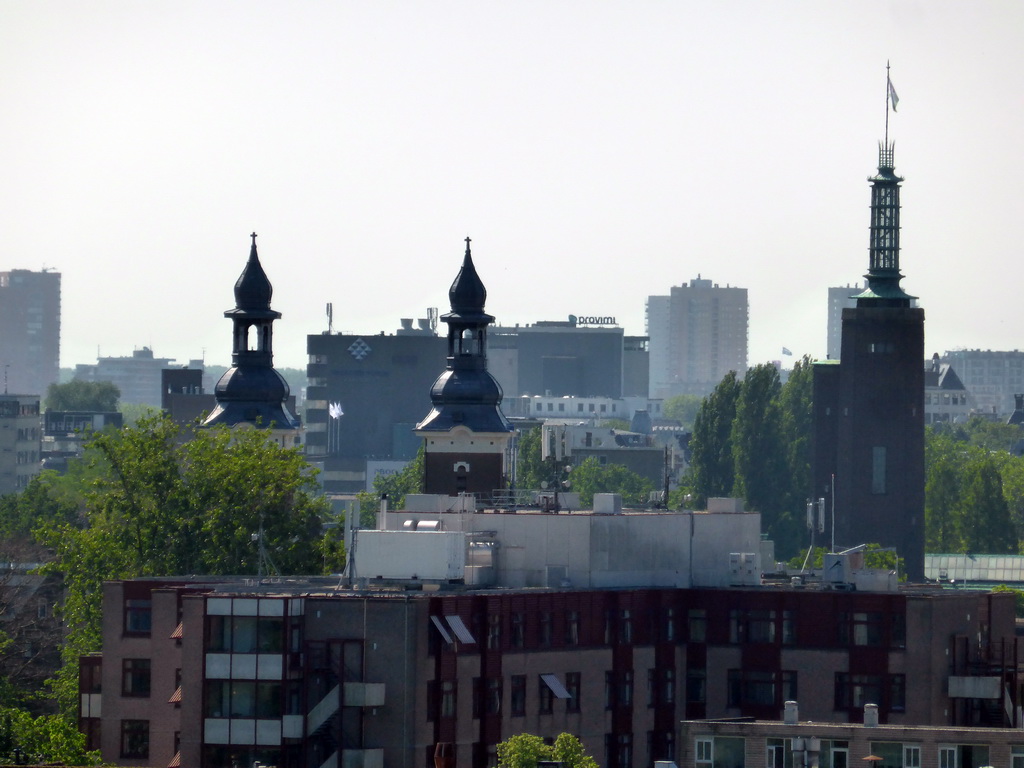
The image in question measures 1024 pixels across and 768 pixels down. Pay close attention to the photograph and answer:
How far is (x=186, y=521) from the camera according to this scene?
347 ft

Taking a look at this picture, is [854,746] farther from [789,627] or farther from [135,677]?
[135,677]

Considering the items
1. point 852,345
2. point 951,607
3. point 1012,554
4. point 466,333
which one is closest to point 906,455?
point 852,345

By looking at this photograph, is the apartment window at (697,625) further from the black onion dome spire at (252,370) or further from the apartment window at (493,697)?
the black onion dome spire at (252,370)

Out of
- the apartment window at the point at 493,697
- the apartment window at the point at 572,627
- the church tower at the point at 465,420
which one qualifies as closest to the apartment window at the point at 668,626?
the apartment window at the point at 572,627

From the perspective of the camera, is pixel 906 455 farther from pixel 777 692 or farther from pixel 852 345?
pixel 777 692

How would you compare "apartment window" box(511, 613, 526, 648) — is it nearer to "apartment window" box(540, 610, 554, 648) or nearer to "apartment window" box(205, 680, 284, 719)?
"apartment window" box(540, 610, 554, 648)

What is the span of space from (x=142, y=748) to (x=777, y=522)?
89.3 metres

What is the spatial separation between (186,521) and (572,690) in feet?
94.5

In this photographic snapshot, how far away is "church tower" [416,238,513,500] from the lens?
115 metres

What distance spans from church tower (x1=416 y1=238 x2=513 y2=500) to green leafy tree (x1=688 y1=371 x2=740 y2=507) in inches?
2230

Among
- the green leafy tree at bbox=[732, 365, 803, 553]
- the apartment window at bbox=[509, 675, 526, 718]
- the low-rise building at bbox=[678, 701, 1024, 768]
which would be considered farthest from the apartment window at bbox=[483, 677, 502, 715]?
the green leafy tree at bbox=[732, 365, 803, 553]

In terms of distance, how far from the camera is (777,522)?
16612cm

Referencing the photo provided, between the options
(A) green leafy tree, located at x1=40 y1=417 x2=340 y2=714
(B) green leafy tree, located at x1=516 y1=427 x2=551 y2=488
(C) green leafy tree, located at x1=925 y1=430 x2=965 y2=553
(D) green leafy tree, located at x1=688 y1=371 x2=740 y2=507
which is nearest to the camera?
(A) green leafy tree, located at x1=40 y1=417 x2=340 y2=714

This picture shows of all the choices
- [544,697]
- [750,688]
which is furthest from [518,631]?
[750,688]
